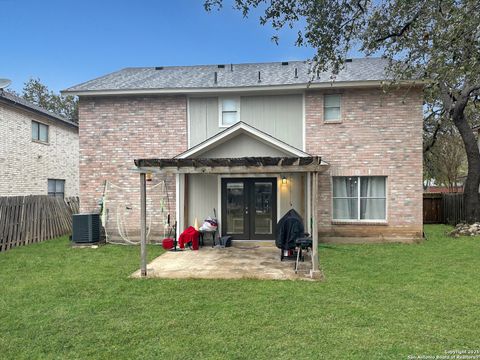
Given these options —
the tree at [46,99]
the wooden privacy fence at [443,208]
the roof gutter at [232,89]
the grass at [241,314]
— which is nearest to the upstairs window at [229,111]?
the roof gutter at [232,89]

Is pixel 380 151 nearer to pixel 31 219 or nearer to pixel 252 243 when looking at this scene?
pixel 252 243

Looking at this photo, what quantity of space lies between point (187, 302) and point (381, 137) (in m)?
8.47

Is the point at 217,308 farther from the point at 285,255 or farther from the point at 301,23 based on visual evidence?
the point at 301,23

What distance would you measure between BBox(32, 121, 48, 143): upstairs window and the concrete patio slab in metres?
11.3

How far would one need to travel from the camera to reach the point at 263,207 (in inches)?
417

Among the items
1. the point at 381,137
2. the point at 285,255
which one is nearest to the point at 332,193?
the point at 381,137

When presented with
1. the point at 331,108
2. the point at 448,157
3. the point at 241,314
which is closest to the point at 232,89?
the point at 331,108

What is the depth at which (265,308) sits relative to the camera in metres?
4.91

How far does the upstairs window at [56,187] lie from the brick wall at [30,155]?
253 millimetres

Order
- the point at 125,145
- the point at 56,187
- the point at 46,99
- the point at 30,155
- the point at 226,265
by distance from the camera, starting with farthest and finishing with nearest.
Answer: the point at 46,99 < the point at 56,187 < the point at 30,155 < the point at 125,145 < the point at 226,265

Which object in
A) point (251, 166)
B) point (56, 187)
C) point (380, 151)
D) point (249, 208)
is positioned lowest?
point (249, 208)

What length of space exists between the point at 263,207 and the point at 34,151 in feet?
40.4

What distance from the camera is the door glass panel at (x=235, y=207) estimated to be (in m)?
10.7

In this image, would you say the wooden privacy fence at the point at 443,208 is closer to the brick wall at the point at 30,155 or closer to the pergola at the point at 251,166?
the pergola at the point at 251,166
